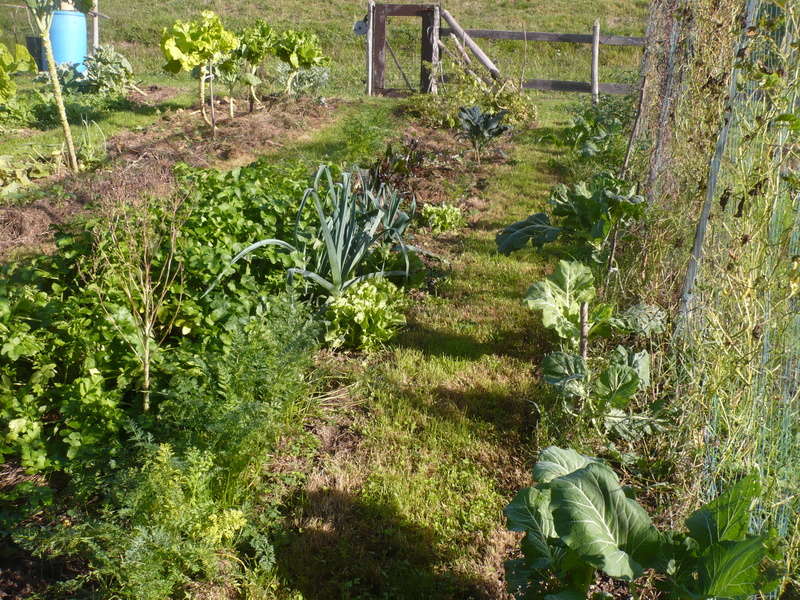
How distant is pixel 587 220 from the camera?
184 inches

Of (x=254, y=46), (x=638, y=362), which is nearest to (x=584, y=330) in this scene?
(x=638, y=362)

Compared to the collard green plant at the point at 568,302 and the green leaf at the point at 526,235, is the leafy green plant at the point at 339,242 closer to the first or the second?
the green leaf at the point at 526,235

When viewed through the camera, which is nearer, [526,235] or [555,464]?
[555,464]

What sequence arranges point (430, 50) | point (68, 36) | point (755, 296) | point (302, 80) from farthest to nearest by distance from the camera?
point (68, 36) → point (430, 50) → point (302, 80) → point (755, 296)

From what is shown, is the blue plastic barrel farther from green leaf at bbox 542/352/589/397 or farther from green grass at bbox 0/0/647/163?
green leaf at bbox 542/352/589/397

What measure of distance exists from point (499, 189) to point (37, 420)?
18.6 feet

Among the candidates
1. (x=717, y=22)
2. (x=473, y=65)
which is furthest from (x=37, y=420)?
(x=473, y=65)

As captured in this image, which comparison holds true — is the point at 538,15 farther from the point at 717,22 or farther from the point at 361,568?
the point at 361,568

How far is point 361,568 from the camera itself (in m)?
2.69

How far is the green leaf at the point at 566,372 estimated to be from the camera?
10.9 ft

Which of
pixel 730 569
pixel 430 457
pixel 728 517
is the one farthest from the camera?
pixel 430 457

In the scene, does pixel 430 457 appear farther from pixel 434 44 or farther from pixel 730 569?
pixel 434 44

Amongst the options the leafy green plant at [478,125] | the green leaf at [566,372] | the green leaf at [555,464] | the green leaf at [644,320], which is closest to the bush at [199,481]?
the green leaf at [555,464]

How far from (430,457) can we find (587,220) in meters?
2.27
